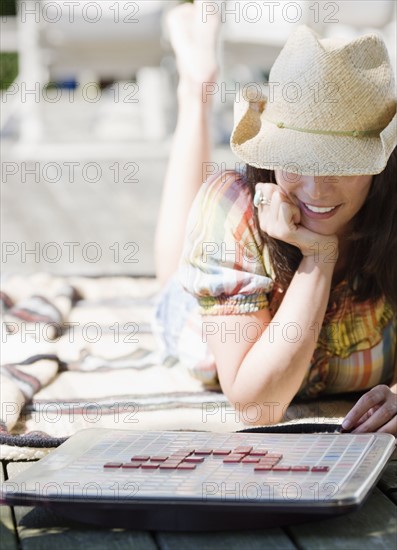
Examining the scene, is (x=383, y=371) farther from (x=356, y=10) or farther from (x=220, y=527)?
(x=356, y=10)

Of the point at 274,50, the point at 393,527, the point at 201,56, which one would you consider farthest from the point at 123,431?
the point at 274,50

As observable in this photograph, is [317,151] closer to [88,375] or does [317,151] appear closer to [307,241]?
[307,241]

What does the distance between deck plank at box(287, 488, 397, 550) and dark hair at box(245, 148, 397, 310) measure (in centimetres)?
57

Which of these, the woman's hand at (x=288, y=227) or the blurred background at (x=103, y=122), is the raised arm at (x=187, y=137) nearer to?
the blurred background at (x=103, y=122)

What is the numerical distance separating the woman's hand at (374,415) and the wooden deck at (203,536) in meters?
0.29

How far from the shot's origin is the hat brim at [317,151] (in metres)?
1.57

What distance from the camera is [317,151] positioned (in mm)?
1592

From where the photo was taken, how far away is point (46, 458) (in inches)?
52.5

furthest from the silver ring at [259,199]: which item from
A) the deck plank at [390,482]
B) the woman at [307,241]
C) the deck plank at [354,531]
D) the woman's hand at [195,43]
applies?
the woman's hand at [195,43]

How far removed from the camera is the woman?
1.62 metres

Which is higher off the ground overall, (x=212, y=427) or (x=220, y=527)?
(x=220, y=527)

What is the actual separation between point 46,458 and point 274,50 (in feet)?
13.5

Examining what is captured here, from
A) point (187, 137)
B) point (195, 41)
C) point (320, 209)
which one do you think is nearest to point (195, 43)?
point (195, 41)

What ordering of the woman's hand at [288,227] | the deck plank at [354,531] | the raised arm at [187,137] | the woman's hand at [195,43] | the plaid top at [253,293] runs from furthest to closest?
the woman's hand at [195,43]
the raised arm at [187,137]
the plaid top at [253,293]
the woman's hand at [288,227]
the deck plank at [354,531]
